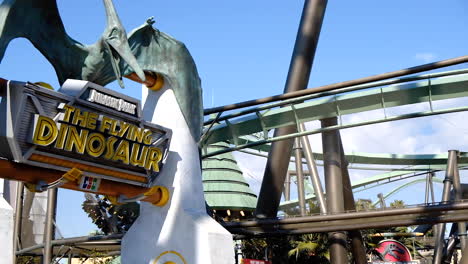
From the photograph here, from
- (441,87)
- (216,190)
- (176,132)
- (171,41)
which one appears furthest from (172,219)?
(216,190)

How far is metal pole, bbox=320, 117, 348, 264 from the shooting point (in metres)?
17.1

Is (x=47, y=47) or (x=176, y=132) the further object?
(x=176, y=132)

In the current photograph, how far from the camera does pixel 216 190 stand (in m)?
32.7

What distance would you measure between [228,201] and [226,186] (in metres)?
1.16

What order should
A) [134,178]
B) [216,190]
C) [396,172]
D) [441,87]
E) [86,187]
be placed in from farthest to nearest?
[396,172] < [216,190] < [441,87] < [134,178] < [86,187]

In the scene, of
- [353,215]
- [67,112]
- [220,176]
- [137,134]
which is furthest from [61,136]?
[220,176]

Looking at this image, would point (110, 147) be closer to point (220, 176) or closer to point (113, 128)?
point (113, 128)

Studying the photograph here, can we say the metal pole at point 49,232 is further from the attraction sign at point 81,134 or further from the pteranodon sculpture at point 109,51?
the pteranodon sculpture at point 109,51

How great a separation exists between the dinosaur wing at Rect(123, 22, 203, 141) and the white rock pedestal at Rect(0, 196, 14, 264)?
474cm

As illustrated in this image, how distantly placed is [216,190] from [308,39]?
15.6 meters

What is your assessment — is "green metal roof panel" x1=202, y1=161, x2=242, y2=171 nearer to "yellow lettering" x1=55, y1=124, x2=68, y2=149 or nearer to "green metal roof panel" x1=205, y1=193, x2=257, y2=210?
"green metal roof panel" x1=205, y1=193, x2=257, y2=210

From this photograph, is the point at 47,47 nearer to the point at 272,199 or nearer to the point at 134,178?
the point at 134,178

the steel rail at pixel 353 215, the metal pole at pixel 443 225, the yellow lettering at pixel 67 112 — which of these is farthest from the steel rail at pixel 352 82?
the metal pole at pixel 443 225

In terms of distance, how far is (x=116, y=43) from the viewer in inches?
496
